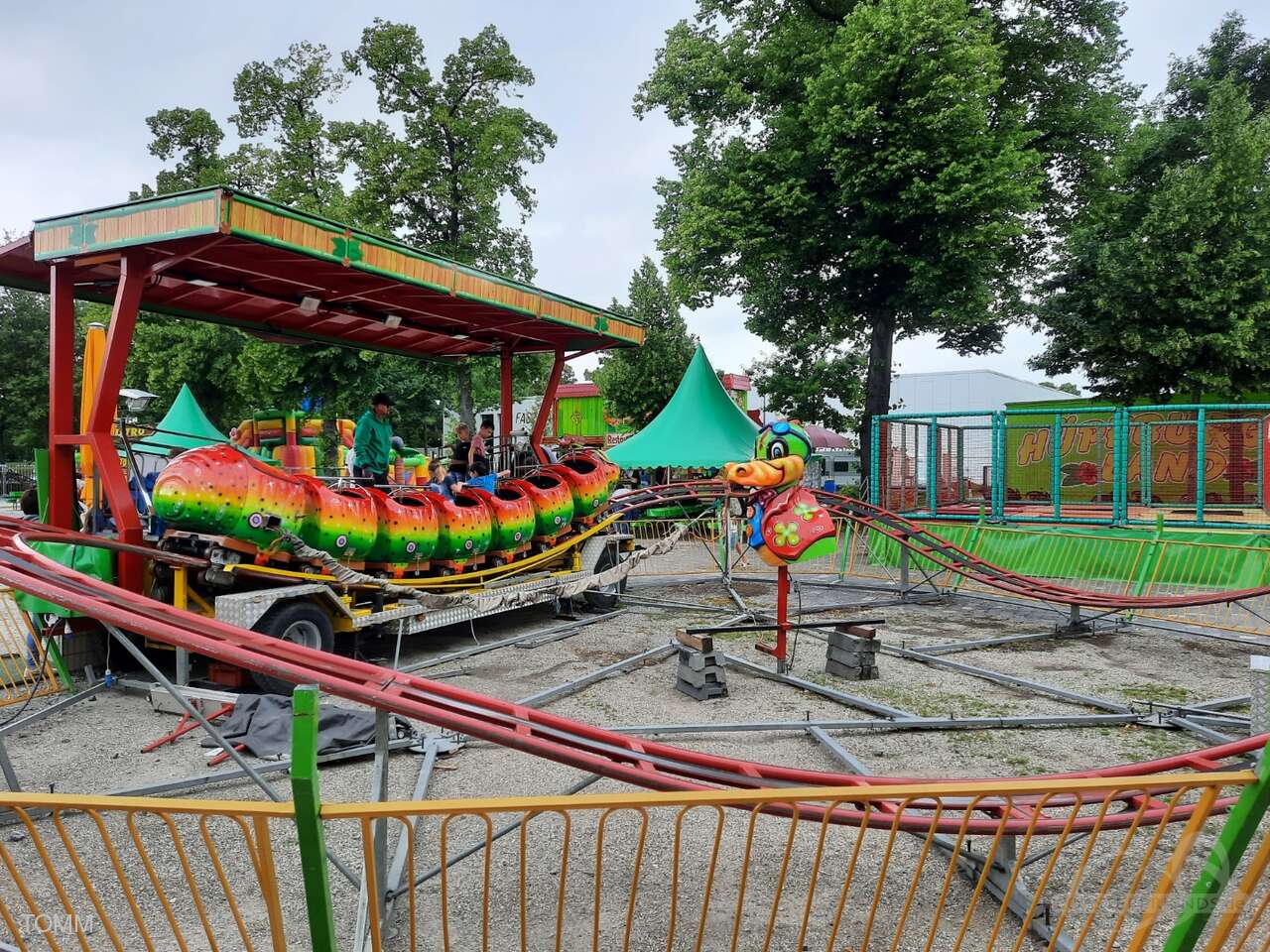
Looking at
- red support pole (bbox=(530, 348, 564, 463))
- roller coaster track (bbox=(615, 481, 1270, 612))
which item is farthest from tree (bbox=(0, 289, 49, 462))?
roller coaster track (bbox=(615, 481, 1270, 612))

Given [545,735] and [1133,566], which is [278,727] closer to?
[545,735]

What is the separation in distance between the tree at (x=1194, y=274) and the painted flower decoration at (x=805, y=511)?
15.5 meters

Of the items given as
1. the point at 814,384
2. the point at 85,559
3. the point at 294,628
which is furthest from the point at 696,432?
the point at 85,559

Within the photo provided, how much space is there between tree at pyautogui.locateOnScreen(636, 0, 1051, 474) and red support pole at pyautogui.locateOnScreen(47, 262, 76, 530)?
46.2 feet

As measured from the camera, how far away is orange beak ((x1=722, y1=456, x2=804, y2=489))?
7141mm

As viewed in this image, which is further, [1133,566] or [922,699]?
[1133,566]

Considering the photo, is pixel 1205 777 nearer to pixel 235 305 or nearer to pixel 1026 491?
pixel 235 305

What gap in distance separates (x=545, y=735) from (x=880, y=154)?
16311mm

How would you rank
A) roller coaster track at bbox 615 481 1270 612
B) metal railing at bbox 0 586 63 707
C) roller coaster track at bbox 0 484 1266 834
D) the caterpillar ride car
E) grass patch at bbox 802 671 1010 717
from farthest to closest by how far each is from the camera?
roller coaster track at bbox 615 481 1270 612 < grass patch at bbox 802 671 1010 717 < metal railing at bbox 0 586 63 707 < the caterpillar ride car < roller coaster track at bbox 0 484 1266 834

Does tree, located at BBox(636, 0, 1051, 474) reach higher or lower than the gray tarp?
higher

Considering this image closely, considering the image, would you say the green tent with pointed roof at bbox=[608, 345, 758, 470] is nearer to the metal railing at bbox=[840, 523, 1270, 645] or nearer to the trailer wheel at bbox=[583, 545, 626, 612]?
the metal railing at bbox=[840, 523, 1270, 645]

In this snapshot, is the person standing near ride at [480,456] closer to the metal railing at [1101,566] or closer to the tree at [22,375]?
the metal railing at [1101,566]

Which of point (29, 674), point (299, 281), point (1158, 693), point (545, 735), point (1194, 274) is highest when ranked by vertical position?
point (1194, 274)

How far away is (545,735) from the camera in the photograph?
9.59 feet
